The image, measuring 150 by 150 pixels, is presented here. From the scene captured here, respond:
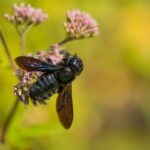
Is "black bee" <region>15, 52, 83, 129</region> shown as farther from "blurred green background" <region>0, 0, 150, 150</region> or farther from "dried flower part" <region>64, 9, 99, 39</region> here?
"blurred green background" <region>0, 0, 150, 150</region>

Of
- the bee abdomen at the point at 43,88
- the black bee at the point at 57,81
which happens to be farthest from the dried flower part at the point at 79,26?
the bee abdomen at the point at 43,88

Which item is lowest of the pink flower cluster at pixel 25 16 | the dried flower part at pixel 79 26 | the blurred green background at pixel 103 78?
the blurred green background at pixel 103 78

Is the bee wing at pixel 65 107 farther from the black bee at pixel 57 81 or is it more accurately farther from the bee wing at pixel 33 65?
the bee wing at pixel 33 65

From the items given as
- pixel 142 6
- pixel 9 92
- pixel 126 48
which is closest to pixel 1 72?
pixel 9 92

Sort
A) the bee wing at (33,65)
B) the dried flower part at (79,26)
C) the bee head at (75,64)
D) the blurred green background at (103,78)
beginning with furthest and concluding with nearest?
the blurred green background at (103,78), the dried flower part at (79,26), the bee head at (75,64), the bee wing at (33,65)

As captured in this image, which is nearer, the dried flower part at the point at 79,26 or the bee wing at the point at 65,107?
the bee wing at the point at 65,107
